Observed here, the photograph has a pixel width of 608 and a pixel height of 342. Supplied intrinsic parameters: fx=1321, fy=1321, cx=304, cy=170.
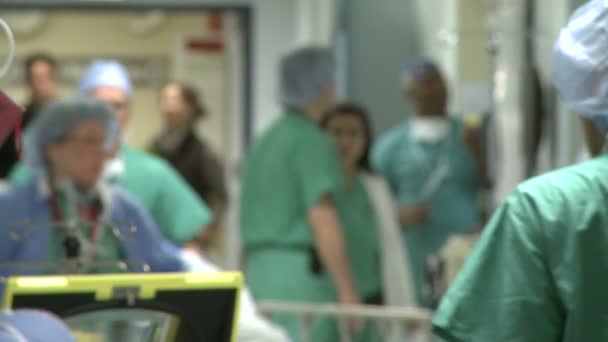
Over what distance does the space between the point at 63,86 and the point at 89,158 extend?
19.8 ft

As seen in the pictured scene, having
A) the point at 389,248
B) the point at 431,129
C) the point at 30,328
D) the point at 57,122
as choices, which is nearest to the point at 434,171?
the point at 431,129

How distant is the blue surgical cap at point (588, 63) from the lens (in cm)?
189

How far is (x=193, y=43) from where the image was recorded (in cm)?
919

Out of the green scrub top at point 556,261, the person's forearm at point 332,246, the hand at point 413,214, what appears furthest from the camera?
the hand at point 413,214

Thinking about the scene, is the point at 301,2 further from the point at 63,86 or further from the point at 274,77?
the point at 63,86

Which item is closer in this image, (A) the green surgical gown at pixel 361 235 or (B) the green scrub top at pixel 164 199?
(B) the green scrub top at pixel 164 199

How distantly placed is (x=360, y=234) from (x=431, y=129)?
47.7 inches

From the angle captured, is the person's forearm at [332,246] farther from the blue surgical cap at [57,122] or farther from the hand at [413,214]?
the hand at [413,214]

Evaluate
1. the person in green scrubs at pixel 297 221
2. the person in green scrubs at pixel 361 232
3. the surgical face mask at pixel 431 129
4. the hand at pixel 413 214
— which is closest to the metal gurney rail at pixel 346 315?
the person in green scrubs at pixel 297 221

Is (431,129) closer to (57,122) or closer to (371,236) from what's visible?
(371,236)

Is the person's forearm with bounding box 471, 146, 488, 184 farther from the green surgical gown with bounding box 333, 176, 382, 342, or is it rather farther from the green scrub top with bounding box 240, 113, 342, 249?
the green scrub top with bounding box 240, 113, 342, 249

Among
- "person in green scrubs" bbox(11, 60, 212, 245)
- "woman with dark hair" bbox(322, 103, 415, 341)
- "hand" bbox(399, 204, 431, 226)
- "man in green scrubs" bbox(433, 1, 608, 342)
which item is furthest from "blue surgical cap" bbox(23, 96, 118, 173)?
"hand" bbox(399, 204, 431, 226)

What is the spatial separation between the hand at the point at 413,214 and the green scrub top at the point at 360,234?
838mm

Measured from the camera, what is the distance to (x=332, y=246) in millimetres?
4227
